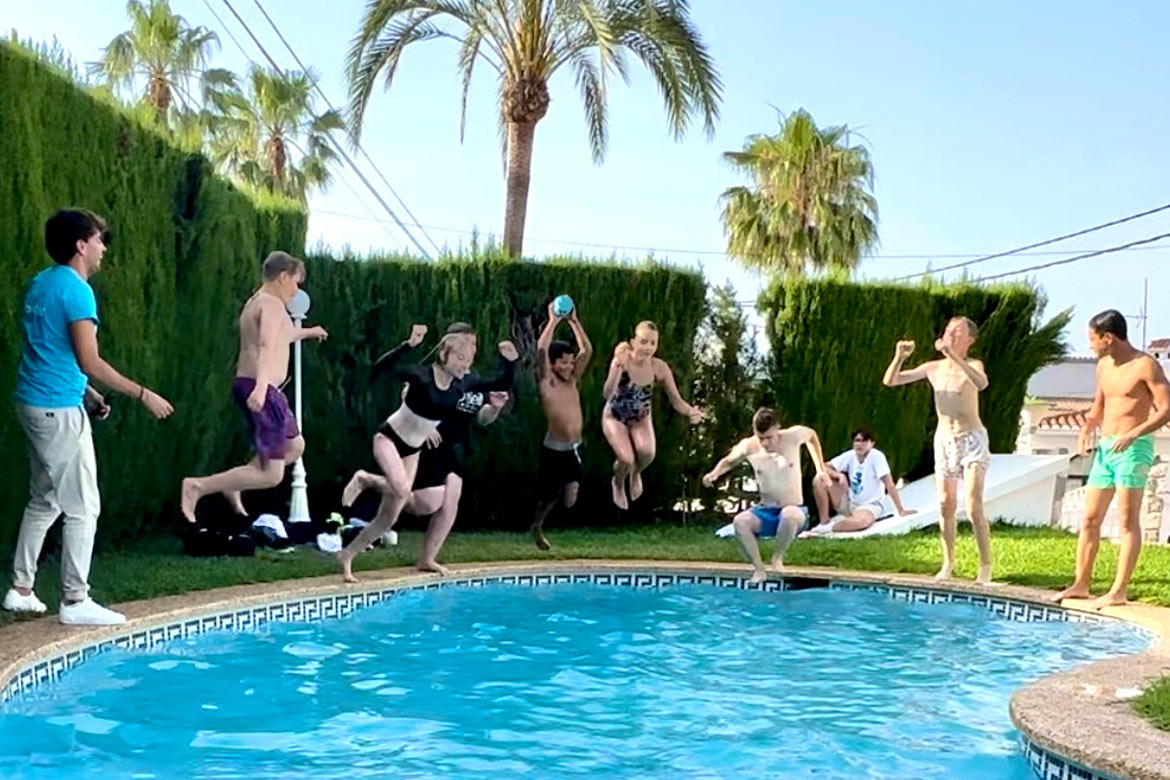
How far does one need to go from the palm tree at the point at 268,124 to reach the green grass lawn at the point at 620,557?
17654mm

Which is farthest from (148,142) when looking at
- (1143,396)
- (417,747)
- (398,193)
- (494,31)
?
(398,193)

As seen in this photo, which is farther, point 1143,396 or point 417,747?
point 1143,396

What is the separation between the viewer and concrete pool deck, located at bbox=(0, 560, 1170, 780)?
3.49 m

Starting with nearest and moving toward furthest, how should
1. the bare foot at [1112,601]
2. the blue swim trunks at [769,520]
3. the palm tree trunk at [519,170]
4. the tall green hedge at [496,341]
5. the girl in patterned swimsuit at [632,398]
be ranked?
the bare foot at [1112,601]
the blue swim trunks at [769,520]
the girl in patterned swimsuit at [632,398]
the tall green hedge at [496,341]
the palm tree trunk at [519,170]

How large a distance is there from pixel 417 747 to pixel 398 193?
2295 cm

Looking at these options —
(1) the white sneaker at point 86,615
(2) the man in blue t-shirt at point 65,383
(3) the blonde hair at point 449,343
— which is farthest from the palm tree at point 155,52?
(1) the white sneaker at point 86,615

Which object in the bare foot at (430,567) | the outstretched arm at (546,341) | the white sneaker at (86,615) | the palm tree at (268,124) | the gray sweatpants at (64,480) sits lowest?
the bare foot at (430,567)

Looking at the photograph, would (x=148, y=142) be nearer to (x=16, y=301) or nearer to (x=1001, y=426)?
(x=16, y=301)

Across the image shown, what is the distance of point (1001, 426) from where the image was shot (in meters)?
12.9

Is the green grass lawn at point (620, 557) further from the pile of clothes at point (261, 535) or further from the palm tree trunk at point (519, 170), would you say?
the palm tree trunk at point (519, 170)

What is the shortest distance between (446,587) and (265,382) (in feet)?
6.06

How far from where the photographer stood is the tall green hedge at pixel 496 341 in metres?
10.7

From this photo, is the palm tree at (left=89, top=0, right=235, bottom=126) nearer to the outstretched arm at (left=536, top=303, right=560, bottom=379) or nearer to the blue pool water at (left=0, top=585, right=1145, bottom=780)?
the outstretched arm at (left=536, top=303, right=560, bottom=379)

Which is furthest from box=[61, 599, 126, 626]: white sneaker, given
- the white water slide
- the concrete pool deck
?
the white water slide
